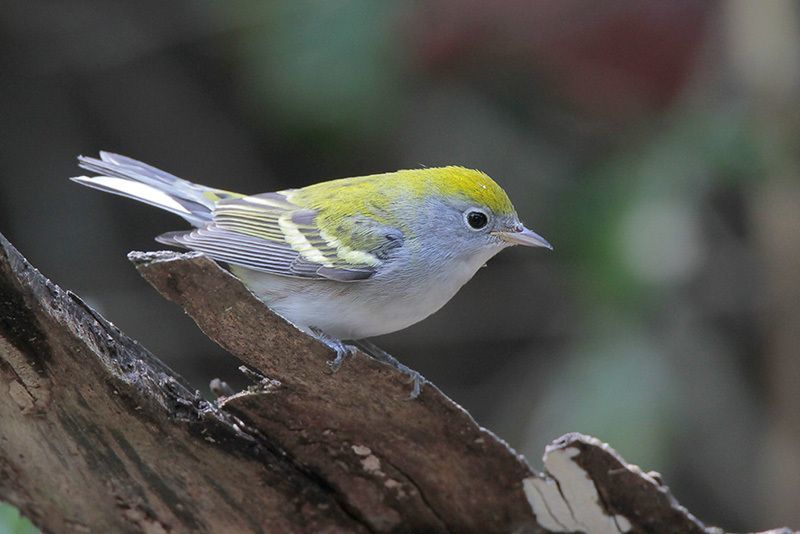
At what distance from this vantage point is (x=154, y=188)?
3.45m

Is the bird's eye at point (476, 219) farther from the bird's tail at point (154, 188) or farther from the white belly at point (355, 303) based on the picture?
the bird's tail at point (154, 188)

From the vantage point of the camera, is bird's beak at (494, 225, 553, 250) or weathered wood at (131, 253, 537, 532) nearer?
weathered wood at (131, 253, 537, 532)

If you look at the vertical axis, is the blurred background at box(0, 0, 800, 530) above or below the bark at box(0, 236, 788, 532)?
above

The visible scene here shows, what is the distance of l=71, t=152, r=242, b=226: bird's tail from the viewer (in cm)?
333

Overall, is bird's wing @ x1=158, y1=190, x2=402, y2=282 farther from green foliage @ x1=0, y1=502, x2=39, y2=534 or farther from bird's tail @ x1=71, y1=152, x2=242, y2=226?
green foliage @ x1=0, y1=502, x2=39, y2=534

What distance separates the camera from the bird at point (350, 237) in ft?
10.2

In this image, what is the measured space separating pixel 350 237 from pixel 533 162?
2.19 meters

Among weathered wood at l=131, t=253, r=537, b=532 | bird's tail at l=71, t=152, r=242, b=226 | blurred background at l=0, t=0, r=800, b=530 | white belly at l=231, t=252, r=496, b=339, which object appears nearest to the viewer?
weathered wood at l=131, t=253, r=537, b=532

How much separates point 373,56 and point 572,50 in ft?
3.01

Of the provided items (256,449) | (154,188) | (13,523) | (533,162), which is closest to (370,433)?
(256,449)

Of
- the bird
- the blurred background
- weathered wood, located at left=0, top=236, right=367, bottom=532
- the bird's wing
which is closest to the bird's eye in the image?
the bird

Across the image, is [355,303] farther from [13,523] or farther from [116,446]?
[13,523]

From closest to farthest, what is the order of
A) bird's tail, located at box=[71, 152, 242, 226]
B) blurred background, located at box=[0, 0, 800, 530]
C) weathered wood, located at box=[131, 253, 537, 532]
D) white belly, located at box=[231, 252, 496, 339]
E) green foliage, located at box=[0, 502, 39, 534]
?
green foliage, located at box=[0, 502, 39, 534] → weathered wood, located at box=[131, 253, 537, 532] → white belly, located at box=[231, 252, 496, 339] → bird's tail, located at box=[71, 152, 242, 226] → blurred background, located at box=[0, 0, 800, 530]

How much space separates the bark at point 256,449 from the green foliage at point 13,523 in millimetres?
74
